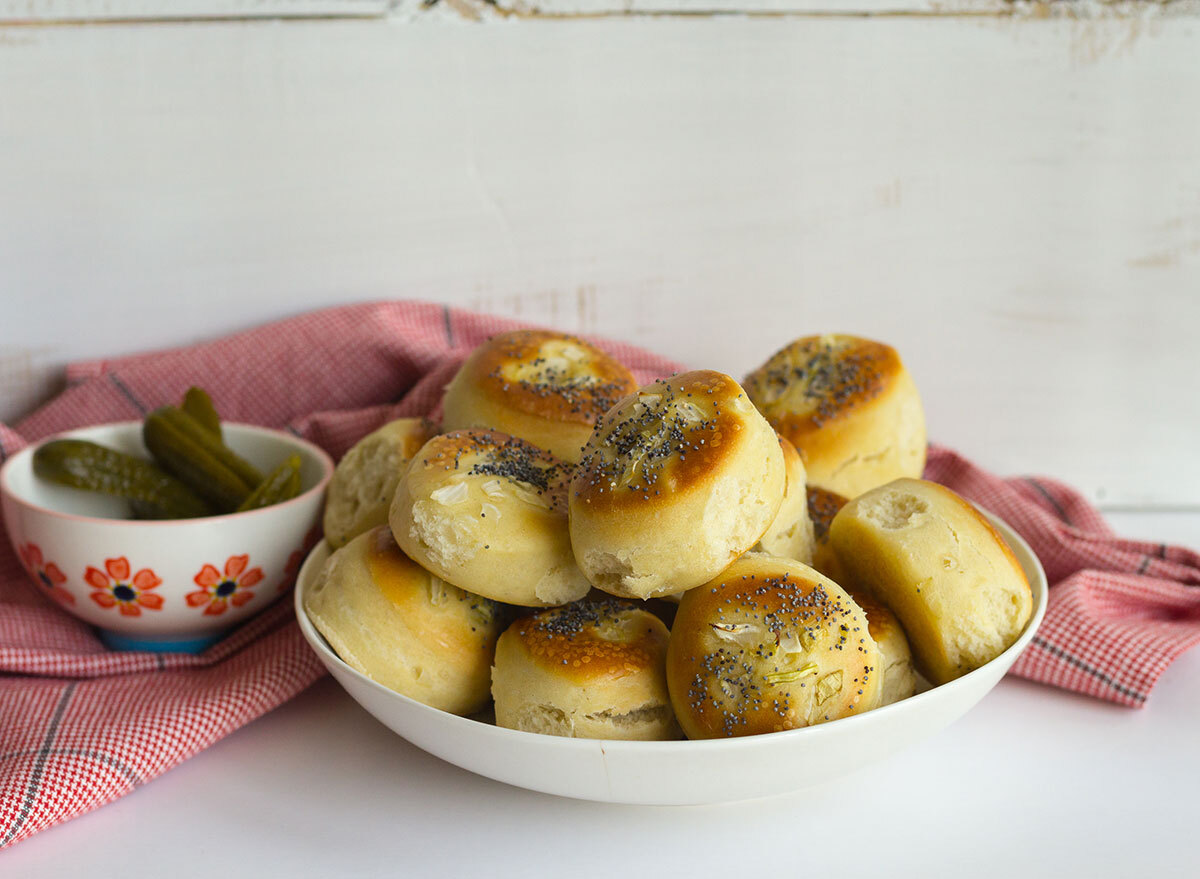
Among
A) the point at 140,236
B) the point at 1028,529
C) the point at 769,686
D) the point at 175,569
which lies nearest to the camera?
the point at 769,686

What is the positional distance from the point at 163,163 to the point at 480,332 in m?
0.47

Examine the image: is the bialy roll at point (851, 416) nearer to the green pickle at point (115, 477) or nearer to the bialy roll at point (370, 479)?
the bialy roll at point (370, 479)

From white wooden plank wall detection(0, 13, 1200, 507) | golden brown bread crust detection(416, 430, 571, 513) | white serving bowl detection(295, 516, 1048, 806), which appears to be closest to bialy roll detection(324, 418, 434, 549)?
golden brown bread crust detection(416, 430, 571, 513)

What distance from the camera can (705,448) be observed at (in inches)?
32.3

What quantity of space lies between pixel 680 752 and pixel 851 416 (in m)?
0.47

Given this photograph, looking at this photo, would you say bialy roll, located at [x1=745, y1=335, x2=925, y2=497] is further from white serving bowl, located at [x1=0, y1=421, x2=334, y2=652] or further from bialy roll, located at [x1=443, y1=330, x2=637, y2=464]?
white serving bowl, located at [x1=0, y1=421, x2=334, y2=652]

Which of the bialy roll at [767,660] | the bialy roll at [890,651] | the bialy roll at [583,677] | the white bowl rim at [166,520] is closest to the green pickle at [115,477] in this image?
the white bowl rim at [166,520]

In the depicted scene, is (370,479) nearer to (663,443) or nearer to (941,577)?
(663,443)

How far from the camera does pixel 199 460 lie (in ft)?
3.91

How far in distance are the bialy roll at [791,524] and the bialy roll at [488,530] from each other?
0.56 feet

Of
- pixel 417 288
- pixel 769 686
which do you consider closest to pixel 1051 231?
pixel 417 288

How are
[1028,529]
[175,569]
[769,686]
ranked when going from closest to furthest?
1. [769,686]
2. [175,569]
3. [1028,529]

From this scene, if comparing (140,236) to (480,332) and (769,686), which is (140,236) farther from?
(769,686)

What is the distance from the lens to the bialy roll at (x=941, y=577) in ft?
2.93
